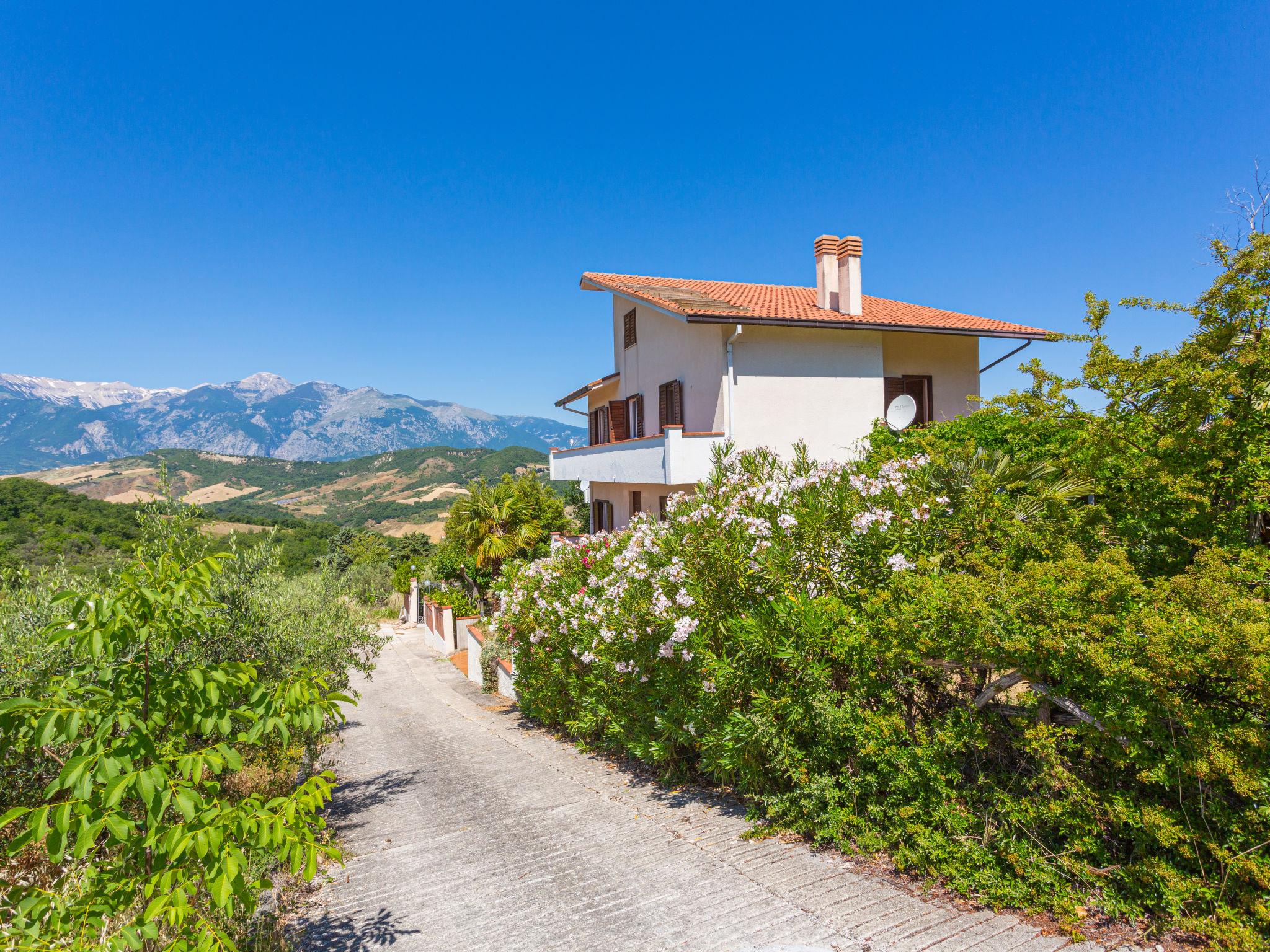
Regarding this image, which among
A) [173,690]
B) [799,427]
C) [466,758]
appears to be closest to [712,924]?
[173,690]

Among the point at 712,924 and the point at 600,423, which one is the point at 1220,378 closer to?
the point at 712,924

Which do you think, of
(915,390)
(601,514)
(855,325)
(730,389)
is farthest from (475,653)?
(915,390)

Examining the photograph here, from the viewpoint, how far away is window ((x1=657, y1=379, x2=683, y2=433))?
18.5 meters

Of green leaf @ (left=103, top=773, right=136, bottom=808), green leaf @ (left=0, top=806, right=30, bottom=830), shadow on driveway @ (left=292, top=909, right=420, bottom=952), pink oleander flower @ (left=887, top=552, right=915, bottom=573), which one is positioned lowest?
shadow on driveway @ (left=292, top=909, right=420, bottom=952)

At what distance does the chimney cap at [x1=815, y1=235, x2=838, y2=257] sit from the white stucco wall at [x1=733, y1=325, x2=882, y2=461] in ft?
8.05

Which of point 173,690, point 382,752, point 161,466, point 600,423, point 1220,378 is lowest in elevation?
point 382,752

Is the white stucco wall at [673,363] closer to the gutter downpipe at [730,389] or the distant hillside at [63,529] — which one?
the gutter downpipe at [730,389]

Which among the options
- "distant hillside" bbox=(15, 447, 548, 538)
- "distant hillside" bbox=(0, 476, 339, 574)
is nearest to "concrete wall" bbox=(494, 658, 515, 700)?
"distant hillside" bbox=(0, 476, 339, 574)

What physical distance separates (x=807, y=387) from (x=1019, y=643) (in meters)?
12.8

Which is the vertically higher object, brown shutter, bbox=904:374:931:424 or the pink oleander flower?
brown shutter, bbox=904:374:931:424

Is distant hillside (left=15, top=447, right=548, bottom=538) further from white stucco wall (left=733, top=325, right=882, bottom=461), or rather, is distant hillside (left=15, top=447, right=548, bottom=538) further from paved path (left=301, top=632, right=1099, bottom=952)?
paved path (left=301, top=632, right=1099, bottom=952)

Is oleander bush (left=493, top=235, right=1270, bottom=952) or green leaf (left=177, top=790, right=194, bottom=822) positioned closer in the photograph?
green leaf (left=177, top=790, right=194, bottom=822)

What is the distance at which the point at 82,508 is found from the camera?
180 ft

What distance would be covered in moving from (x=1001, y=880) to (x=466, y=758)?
303 inches
